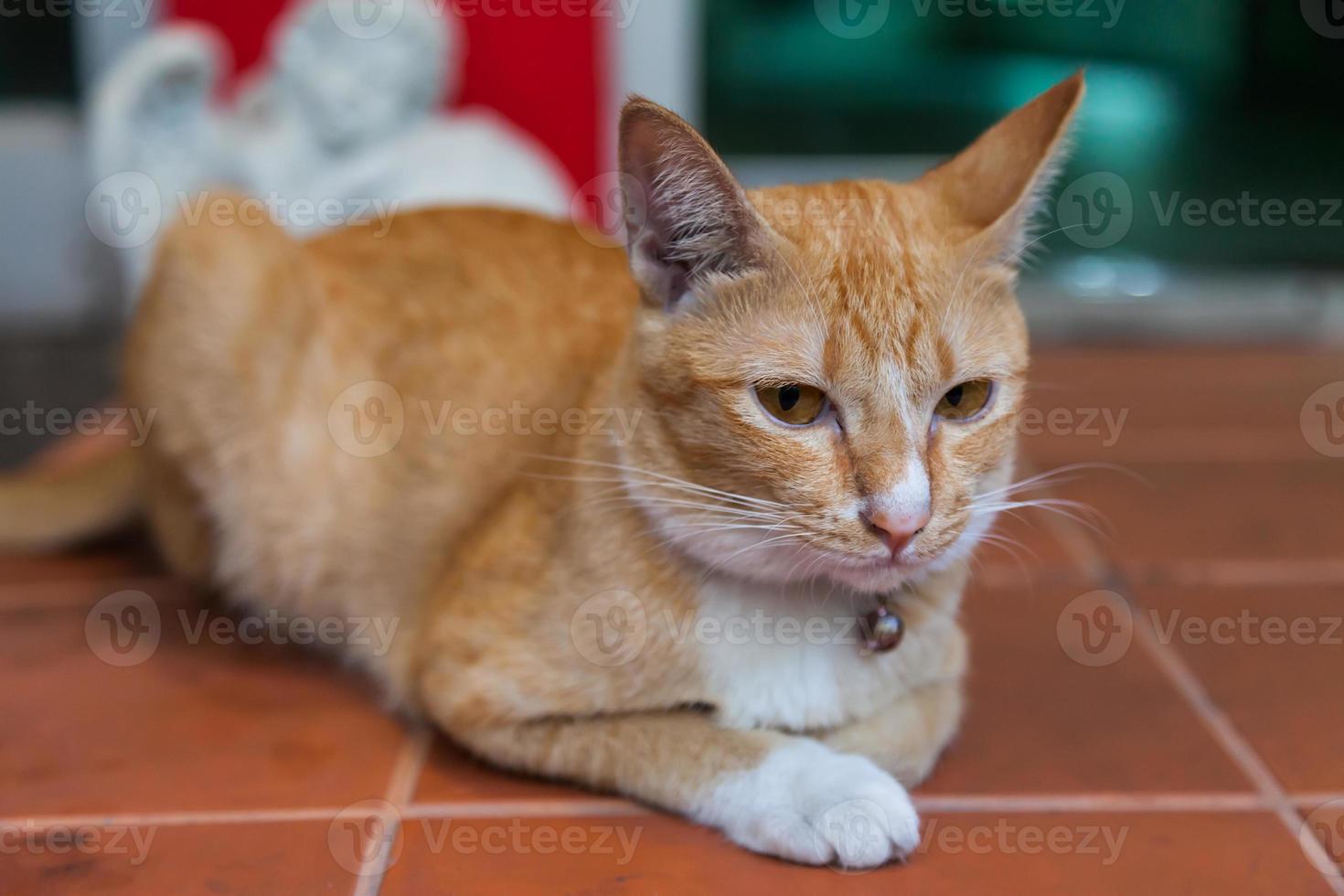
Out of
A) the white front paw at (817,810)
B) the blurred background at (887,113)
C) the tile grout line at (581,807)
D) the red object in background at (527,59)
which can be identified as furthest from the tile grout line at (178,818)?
the red object in background at (527,59)

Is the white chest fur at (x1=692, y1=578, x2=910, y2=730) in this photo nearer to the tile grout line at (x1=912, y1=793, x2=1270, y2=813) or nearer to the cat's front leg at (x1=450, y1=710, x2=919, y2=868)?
the cat's front leg at (x1=450, y1=710, x2=919, y2=868)

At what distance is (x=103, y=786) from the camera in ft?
5.01


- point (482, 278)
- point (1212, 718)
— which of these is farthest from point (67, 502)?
point (1212, 718)

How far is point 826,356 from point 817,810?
0.47m

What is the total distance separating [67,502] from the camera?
2250 mm

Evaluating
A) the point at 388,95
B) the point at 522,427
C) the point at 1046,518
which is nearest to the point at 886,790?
the point at 522,427

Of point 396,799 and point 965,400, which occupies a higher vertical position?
point 965,400

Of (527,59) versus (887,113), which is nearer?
(527,59)

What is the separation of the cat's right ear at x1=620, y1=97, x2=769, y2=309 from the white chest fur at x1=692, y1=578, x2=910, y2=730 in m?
0.35

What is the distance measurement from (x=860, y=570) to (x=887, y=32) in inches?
120

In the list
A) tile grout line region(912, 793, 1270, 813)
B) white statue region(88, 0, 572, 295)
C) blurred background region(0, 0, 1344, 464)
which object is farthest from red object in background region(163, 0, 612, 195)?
tile grout line region(912, 793, 1270, 813)

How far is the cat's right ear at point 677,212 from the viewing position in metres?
1.27

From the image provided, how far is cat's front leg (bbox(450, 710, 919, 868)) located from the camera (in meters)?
1.29

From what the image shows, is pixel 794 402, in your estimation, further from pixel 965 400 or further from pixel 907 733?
pixel 907 733
